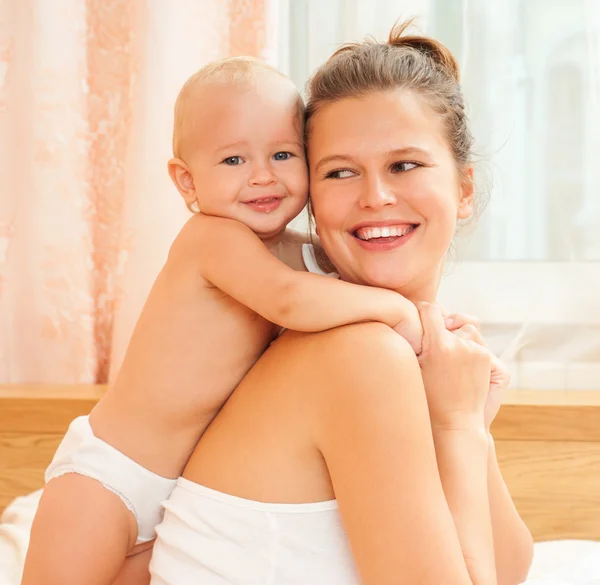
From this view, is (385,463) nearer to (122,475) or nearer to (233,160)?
(122,475)

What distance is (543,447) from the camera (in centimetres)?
185

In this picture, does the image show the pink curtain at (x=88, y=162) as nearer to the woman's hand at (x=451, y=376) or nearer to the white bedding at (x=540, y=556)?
the white bedding at (x=540, y=556)

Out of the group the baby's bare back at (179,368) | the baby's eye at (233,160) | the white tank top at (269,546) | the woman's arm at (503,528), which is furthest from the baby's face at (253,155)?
the white tank top at (269,546)

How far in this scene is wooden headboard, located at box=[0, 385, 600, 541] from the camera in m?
1.83

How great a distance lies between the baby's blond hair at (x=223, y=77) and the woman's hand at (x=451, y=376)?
0.40 meters

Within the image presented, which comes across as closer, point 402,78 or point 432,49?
point 402,78

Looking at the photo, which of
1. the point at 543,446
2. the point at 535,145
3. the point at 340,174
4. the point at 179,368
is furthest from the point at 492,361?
the point at 535,145

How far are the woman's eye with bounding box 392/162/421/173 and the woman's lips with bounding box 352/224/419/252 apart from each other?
0.25 feet

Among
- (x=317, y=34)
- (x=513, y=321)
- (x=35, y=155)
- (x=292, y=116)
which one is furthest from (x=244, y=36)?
(x=513, y=321)

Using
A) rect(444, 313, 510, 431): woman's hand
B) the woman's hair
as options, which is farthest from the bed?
the woman's hair

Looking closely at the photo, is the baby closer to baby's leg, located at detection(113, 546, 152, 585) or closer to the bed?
baby's leg, located at detection(113, 546, 152, 585)

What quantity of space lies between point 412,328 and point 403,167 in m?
0.22

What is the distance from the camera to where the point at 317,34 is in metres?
2.03

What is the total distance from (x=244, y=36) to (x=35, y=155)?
0.56 m
